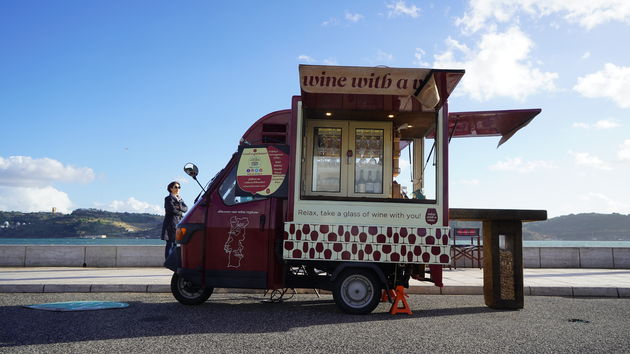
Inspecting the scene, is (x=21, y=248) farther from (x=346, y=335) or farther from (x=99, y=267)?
(x=346, y=335)

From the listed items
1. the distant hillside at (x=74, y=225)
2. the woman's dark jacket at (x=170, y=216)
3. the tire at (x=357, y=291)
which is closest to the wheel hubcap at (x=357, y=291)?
the tire at (x=357, y=291)

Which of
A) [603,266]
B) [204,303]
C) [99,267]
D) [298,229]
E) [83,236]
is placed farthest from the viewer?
[83,236]

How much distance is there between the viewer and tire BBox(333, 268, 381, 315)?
19.6 feet

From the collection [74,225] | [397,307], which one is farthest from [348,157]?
[74,225]

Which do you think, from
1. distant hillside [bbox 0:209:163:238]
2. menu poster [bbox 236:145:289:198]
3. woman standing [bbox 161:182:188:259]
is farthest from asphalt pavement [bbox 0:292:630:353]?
distant hillside [bbox 0:209:163:238]

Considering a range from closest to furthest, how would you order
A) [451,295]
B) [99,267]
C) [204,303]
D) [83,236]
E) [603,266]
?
1. [204,303]
2. [451,295]
3. [99,267]
4. [603,266]
5. [83,236]

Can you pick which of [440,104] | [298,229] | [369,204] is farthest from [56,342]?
[440,104]

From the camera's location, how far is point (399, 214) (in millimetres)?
6137

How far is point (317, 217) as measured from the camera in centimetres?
616

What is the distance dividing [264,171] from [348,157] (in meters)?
1.45

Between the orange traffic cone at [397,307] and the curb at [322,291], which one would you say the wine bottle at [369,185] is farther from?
the curb at [322,291]

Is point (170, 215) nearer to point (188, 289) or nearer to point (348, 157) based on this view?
point (188, 289)

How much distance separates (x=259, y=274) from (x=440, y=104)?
3447mm

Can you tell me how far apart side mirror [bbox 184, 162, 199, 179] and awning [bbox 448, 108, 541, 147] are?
3.86 meters
